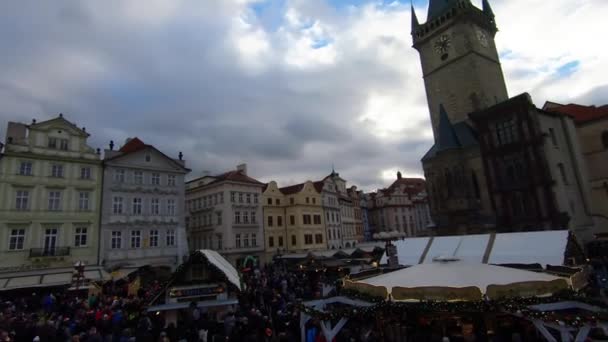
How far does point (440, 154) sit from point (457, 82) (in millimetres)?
12067

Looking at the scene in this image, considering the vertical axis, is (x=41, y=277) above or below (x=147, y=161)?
below

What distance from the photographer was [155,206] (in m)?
29.9

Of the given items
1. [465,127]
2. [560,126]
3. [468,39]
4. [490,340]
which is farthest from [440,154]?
[490,340]

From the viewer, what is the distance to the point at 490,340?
28.5 feet

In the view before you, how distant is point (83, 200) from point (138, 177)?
4524mm

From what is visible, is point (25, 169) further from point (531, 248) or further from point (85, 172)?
point (531, 248)

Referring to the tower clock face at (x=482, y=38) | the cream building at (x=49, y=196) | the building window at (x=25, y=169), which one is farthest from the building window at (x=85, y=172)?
the tower clock face at (x=482, y=38)

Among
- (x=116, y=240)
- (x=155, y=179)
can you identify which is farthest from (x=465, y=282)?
(x=155, y=179)

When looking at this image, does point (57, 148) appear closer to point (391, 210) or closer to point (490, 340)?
point (490, 340)

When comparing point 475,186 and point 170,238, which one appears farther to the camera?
point 475,186

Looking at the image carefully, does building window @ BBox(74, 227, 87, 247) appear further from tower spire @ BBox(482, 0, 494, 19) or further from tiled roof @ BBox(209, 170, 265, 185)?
tower spire @ BBox(482, 0, 494, 19)

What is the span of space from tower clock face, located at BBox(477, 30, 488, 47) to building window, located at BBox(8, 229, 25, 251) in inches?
2025

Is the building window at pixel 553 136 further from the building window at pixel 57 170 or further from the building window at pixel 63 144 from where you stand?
the building window at pixel 57 170

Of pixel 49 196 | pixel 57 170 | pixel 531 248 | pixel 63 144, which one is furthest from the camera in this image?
pixel 63 144
